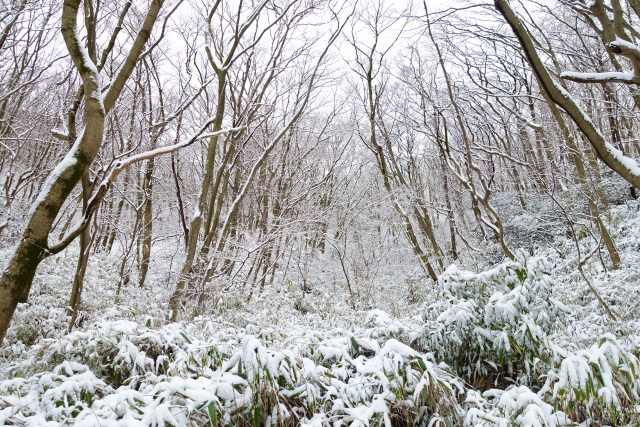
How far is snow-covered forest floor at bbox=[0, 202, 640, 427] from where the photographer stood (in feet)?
5.82

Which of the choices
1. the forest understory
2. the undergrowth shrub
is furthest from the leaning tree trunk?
the undergrowth shrub

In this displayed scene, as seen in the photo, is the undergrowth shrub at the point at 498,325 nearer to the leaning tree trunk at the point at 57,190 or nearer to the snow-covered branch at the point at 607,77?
the snow-covered branch at the point at 607,77

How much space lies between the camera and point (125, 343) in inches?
98.5

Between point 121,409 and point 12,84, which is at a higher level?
point 12,84

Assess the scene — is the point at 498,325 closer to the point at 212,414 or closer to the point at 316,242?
the point at 212,414

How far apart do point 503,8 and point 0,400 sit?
3.42m

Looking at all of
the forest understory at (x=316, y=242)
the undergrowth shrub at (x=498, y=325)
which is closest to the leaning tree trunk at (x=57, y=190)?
the forest understory at (x=316, y=242)

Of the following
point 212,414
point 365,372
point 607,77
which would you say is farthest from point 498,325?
point 212,414

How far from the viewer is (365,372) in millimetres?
2139

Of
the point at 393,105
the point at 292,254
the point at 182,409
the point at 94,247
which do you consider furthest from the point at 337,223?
the point at 182,409

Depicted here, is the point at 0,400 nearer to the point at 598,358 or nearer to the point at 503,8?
the point at 598,358

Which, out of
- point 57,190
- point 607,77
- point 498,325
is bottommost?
point 498,325

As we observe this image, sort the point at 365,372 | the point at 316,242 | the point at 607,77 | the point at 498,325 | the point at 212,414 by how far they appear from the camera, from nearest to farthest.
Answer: the point at 212,414 → the point at 607,77 → the point at 365,372 → the point at 498,325 → the point at 316,242

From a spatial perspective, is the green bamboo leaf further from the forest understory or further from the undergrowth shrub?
the undergrowth shrub
